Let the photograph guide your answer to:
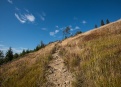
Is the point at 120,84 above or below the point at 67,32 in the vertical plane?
below

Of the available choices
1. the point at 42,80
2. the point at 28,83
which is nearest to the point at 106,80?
the point at 42,80

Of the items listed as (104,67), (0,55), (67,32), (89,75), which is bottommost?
(89,75)

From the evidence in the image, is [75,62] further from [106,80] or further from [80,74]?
[106,80]

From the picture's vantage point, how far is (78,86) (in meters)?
5.06

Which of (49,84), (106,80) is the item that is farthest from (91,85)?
(49,84)

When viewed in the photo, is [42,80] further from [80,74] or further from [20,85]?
[80,74]

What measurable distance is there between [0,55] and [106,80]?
7513cm

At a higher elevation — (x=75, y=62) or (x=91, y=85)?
(x=75, y=62)

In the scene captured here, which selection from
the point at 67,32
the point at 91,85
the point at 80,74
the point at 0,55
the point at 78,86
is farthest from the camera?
the point at 67,32

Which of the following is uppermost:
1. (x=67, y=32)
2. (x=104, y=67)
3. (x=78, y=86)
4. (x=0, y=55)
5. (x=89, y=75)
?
(x=67, y=32)

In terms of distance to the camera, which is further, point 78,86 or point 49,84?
point 49,84

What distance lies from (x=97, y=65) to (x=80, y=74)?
1064 millimetres

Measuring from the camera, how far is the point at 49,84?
20.1ft

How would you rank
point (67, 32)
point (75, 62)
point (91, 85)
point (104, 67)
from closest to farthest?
point (91, 85) → point (104, 67) → point (75, 62) → point (67, 32)
